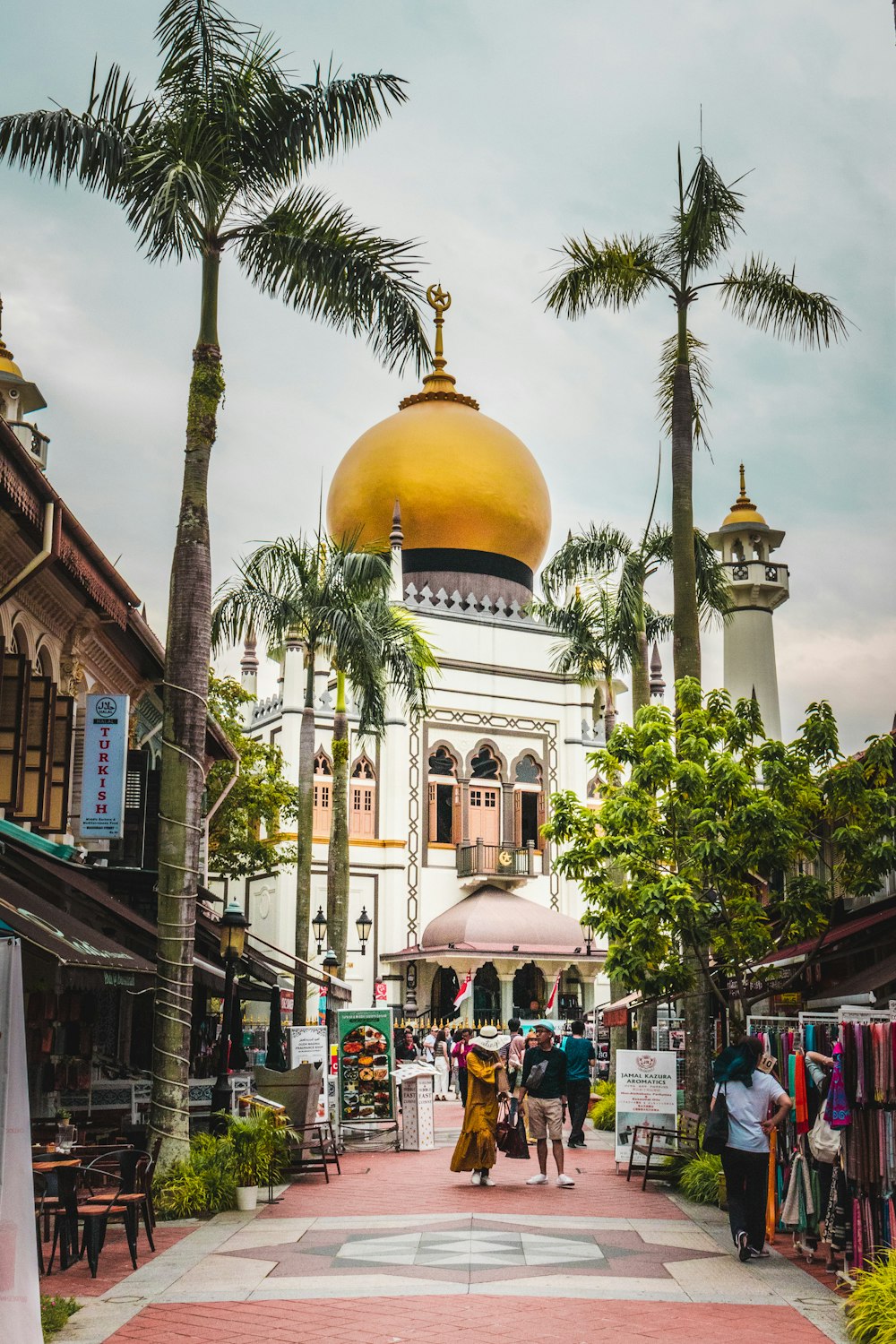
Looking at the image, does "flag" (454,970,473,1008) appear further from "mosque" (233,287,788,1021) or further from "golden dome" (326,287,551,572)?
"golden dome" (326,287,551,572)

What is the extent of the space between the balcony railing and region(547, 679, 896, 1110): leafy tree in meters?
24.3

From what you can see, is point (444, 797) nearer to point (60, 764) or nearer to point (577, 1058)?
point (577, 1058)

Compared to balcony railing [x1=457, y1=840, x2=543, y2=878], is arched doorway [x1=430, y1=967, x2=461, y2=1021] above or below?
below

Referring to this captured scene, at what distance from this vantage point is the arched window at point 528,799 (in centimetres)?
4278

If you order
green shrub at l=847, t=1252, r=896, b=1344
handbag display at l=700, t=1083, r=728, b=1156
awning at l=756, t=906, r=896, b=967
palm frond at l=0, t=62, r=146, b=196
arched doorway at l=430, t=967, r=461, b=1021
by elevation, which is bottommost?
green shrub at l=847, t=1252, r=896, b=1344

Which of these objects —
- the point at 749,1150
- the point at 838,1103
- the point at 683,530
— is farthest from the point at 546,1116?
the point at 683,530

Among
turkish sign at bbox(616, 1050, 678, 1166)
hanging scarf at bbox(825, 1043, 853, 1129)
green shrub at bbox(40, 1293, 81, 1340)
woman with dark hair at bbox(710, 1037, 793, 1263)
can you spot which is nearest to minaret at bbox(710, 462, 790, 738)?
turkish sign at bbox(616, 1050, 678, 1166)

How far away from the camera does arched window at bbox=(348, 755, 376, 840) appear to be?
40594 mm

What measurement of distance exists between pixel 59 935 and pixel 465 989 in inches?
1021

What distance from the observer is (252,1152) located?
1437cm

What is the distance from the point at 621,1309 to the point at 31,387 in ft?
93.9

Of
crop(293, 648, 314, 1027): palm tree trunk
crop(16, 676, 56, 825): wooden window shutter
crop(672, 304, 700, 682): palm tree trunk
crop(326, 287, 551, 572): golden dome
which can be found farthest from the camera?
crop(326, 287, 551, 572): golden dome

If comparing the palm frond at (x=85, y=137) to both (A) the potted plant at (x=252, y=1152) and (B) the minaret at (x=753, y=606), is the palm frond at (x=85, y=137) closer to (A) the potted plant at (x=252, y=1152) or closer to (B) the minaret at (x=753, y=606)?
(A) the potted plant at (x=252, y=1152)

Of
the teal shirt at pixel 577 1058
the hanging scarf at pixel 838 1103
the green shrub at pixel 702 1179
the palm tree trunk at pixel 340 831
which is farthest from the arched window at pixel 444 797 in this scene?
the hanging scarf at pixel 838 1103
